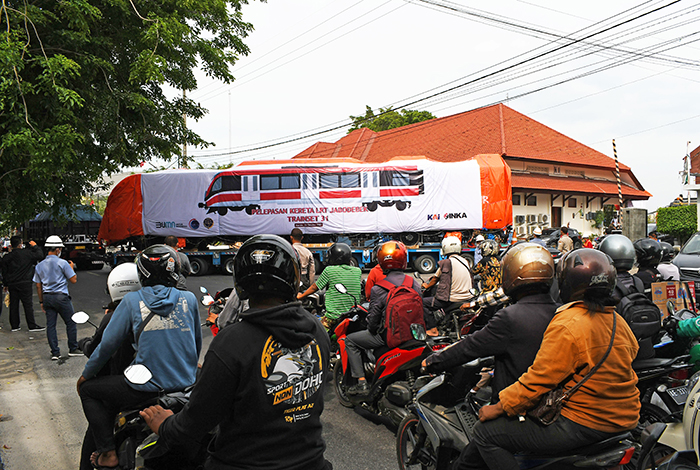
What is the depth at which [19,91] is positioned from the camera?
8953 millimetres

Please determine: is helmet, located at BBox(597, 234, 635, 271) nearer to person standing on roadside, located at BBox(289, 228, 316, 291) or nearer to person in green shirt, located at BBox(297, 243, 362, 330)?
person in green shirt, located at BBox(297, 243, 362, 330)

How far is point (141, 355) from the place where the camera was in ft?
9.11

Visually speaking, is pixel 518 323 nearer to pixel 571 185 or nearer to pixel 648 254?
pixel 648 254

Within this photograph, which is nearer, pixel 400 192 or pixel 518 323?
pixel 518 323

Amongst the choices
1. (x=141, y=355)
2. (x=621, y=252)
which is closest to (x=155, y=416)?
(x=141, y=355)

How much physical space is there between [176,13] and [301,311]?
1170 cm

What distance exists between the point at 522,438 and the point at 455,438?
730mm

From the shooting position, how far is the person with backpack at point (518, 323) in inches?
102

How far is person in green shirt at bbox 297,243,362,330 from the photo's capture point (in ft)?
18.4

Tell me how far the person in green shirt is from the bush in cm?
2853

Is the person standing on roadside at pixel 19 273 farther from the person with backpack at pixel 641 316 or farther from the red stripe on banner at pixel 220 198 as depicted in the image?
the person with backpack at pixel 641 316

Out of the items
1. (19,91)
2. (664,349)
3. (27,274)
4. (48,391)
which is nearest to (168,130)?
(19,91)

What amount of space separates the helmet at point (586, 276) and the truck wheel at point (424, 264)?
52.9ft

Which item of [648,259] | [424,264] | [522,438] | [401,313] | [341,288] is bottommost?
[424,264]
